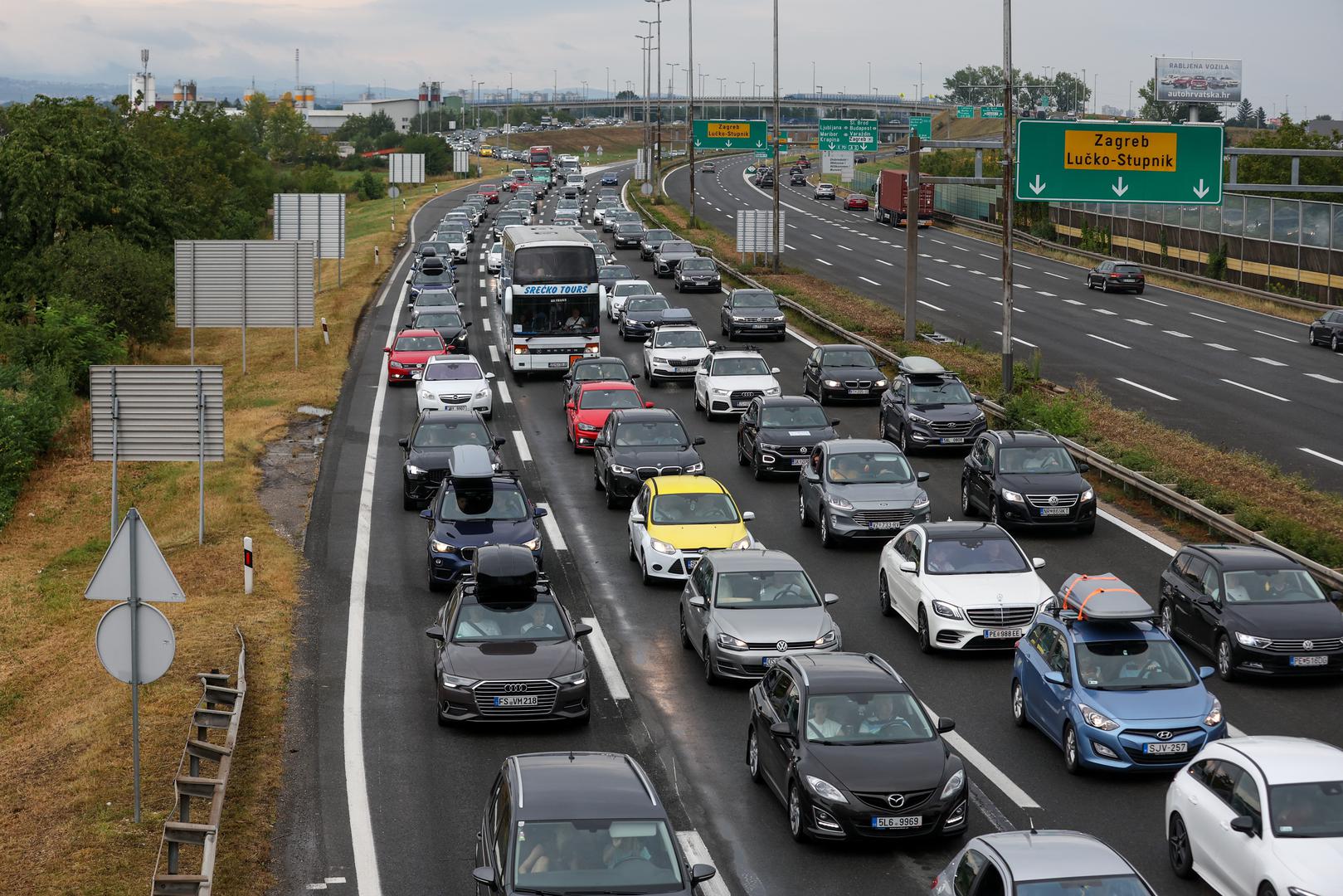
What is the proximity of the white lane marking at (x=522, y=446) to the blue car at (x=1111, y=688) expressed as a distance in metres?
18.4

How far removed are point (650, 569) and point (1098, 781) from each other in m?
9.71

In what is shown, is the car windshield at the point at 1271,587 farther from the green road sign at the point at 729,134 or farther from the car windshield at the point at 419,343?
the green road sign at the point at 729,134

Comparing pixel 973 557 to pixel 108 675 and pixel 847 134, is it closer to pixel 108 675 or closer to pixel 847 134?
pixel 108 675

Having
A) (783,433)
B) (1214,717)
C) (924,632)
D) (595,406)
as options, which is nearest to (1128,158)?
(783,433)

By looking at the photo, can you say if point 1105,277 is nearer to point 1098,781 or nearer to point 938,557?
point 938,557

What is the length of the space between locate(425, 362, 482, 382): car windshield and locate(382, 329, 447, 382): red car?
494cm

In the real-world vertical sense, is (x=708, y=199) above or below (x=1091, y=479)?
above

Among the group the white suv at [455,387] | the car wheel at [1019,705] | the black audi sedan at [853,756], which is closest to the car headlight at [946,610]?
the car wheel at [1019,705]

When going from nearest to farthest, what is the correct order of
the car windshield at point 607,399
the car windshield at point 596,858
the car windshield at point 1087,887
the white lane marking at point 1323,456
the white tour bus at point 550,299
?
the car windshield at point 1087,887 < the car windshield at point 596,858 < the white lane marking at point 1323,456 < the car windshield at point 607,399 < the white tour bus at point 550,299

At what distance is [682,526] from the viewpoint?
2452 centimetres

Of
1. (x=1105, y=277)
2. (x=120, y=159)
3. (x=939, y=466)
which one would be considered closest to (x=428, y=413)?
(x=939, y=466)

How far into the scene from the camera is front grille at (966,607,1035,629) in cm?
2039

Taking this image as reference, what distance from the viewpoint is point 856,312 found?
55.1 metres

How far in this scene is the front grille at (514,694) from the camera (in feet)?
57.0
